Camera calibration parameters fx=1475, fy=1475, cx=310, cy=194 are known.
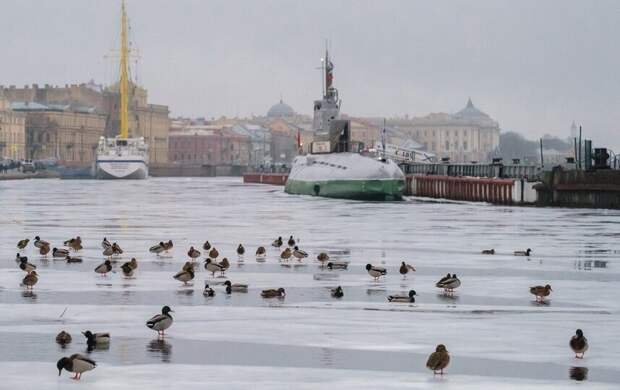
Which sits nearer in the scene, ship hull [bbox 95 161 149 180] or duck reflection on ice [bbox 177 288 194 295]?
duck reflection on ice [bbox 177 288 194 295]

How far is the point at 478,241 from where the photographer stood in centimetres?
4500

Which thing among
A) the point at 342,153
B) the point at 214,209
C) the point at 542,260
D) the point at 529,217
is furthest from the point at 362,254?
the point at 342,153

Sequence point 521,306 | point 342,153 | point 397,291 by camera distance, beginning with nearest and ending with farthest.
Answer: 1. point 521,306
2. point 397,291
3. point 342,153

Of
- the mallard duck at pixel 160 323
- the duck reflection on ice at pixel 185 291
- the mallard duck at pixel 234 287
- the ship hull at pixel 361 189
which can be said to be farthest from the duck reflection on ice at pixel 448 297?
the ship hull at pixel 361 189

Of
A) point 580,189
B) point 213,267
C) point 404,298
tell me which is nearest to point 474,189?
point 580,189

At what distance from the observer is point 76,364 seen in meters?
17.6

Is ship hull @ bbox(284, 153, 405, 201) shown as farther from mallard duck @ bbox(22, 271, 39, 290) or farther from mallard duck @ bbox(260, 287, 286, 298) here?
mallard duck @ bbox(260, 287, 286, 298)

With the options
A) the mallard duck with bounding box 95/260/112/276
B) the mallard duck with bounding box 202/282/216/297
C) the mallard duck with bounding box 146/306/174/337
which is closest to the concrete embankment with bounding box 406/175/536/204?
the mallard duck with bounding box 95/260/112/276

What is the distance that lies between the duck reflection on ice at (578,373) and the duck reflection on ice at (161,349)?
16.8ft

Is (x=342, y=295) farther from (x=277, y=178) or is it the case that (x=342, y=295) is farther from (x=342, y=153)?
(x=277, y=178)

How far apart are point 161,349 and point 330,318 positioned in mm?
4253

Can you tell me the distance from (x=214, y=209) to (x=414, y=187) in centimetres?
4111

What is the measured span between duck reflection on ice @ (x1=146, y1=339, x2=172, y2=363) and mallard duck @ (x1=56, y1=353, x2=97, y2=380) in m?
1.45

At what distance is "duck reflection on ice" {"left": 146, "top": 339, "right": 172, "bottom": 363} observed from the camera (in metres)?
19.4
